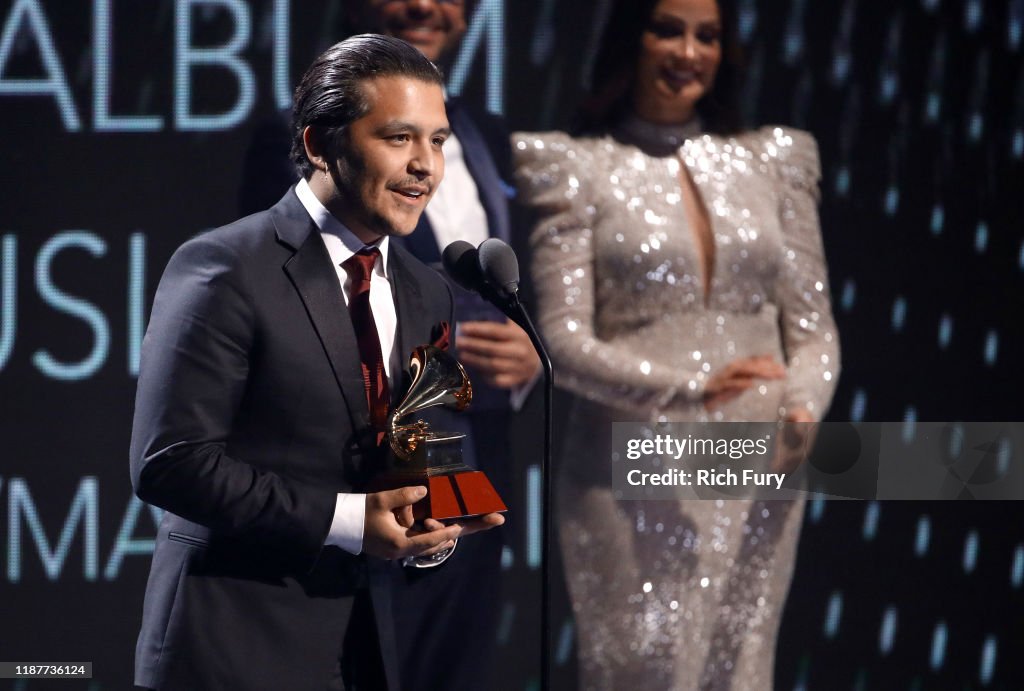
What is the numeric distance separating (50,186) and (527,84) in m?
1.36

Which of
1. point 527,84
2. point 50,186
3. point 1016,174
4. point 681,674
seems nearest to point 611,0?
point 527,84

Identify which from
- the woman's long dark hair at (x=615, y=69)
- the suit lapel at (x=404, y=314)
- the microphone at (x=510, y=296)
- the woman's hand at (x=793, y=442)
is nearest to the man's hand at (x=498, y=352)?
the woman's long dark hair at (x=615, y=69)

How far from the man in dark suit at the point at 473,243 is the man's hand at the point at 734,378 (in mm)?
506

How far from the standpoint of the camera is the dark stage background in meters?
3.12

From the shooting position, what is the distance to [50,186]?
10.2 feet

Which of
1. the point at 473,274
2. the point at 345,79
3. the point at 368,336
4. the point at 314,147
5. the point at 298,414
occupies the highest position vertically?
the point at 345,79

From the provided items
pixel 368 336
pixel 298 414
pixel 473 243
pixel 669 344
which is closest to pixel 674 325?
pixel 669 344

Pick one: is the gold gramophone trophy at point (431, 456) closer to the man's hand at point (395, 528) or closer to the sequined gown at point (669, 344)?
the man's hand at point (395, 528)

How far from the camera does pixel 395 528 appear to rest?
1.94 meters

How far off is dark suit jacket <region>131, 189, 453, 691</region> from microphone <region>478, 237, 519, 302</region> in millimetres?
249

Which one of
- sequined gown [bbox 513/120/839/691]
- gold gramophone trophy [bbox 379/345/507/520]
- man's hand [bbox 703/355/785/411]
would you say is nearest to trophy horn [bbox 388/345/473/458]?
gold gramophone trophy [bbox 379/345/507/520]

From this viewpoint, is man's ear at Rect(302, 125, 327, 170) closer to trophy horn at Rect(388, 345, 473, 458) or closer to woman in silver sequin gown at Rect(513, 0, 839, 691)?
trophy horn at Rect(388, 345, 473, 458)

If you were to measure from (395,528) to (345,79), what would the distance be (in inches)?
32.1

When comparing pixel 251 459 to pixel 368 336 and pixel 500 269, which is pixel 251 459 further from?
pixel 500 269
